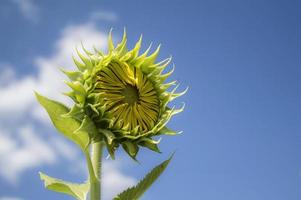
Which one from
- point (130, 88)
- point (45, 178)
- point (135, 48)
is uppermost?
point (135, 48)

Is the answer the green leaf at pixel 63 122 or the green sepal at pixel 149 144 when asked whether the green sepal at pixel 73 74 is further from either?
the green sepal at pixel 149 144

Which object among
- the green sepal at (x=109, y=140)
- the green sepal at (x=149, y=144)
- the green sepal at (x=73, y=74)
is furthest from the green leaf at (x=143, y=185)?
the green sepal at (x=73, y=74)

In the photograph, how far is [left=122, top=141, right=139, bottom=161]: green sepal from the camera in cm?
609

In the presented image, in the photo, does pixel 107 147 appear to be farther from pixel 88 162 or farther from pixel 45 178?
pixel 45 178

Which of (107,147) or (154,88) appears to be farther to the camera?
(154,88)

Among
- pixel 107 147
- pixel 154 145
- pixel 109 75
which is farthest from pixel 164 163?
pixel 109 75

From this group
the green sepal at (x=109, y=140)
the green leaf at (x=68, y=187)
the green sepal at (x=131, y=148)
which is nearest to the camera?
the green sepal at (x=109, y=140)

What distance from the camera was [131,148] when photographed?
20.0 ft

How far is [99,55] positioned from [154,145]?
1.07 m

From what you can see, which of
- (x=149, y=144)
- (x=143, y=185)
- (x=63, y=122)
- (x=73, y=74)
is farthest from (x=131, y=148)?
(x=73, y=74)

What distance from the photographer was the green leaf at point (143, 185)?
244 inches

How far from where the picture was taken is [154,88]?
6.47 m

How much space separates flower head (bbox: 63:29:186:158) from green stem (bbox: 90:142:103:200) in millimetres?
113

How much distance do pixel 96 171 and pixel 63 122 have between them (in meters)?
0.59
